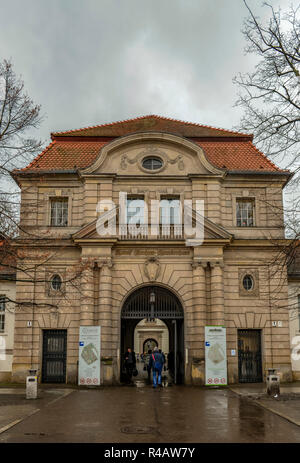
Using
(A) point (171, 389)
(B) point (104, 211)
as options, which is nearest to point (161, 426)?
(A) point (171, 389)

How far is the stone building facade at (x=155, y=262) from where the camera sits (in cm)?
2405

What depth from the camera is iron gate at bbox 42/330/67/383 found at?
24328mm

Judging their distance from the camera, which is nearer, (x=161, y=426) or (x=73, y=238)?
(x=161, y=426)

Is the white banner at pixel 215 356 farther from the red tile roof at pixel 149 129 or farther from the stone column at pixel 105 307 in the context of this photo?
the red tile roof at pixel 149 129

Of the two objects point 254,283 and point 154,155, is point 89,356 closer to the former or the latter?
point 254,283

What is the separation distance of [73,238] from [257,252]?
30.6ft

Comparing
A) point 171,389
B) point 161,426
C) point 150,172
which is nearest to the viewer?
point 161,426

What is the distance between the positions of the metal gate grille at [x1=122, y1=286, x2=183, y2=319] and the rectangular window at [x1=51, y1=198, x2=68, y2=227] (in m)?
5.35

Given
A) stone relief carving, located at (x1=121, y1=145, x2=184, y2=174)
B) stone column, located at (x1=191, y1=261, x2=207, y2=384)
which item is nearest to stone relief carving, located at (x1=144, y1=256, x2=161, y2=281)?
stone column, located at (x1=191, y1=261, x2=207, y2=384)

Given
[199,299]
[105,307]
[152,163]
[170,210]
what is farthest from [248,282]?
[152,163]

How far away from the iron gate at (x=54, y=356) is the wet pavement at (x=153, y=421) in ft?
18.7

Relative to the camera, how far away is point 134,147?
26.1 meters

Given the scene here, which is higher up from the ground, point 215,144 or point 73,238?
point 215,144
